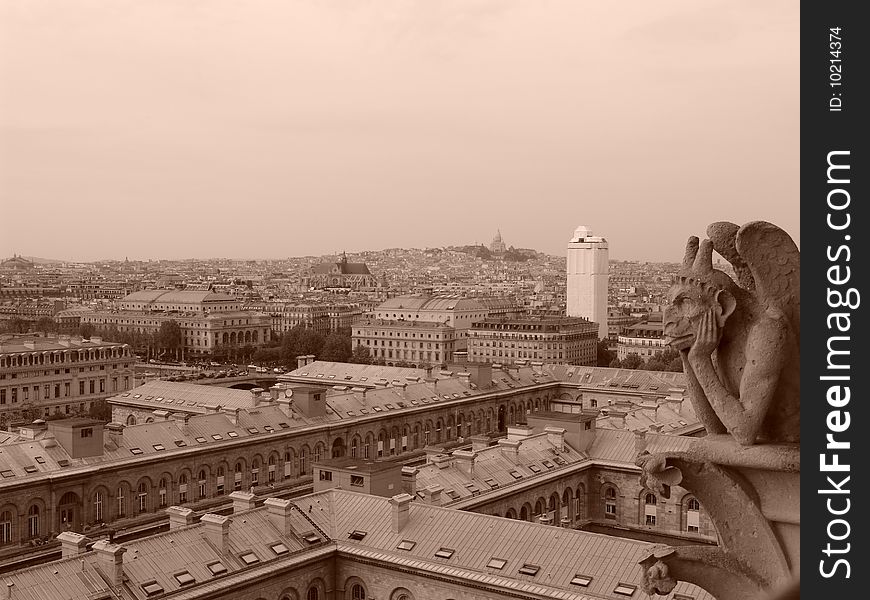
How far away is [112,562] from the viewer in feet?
101

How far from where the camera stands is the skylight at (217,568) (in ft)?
109

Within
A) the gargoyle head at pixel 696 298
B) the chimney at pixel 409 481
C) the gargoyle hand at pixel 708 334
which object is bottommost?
the chimney at pixel 409 481

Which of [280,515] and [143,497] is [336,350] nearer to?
[143,497]

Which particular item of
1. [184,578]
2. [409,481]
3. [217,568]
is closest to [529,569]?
[217,568]

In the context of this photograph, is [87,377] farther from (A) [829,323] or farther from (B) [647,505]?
(A) [829,323]

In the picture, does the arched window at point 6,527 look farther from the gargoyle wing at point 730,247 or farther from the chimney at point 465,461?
the gargoyle wing at point 730,247

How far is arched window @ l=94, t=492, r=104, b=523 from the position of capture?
164 ft

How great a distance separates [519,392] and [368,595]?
165ft

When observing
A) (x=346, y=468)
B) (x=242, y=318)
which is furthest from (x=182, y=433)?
(x=242, y=318)

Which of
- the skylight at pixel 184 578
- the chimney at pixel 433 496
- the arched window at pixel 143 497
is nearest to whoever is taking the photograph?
the skylight at pixel 184 578

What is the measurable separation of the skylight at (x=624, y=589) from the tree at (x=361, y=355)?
11900 cm

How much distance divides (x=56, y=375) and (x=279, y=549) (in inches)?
3106

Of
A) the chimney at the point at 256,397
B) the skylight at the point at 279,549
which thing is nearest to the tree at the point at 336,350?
the chimney at the point at 256,397

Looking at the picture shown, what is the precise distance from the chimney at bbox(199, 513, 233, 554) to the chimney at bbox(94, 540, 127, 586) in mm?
3855
